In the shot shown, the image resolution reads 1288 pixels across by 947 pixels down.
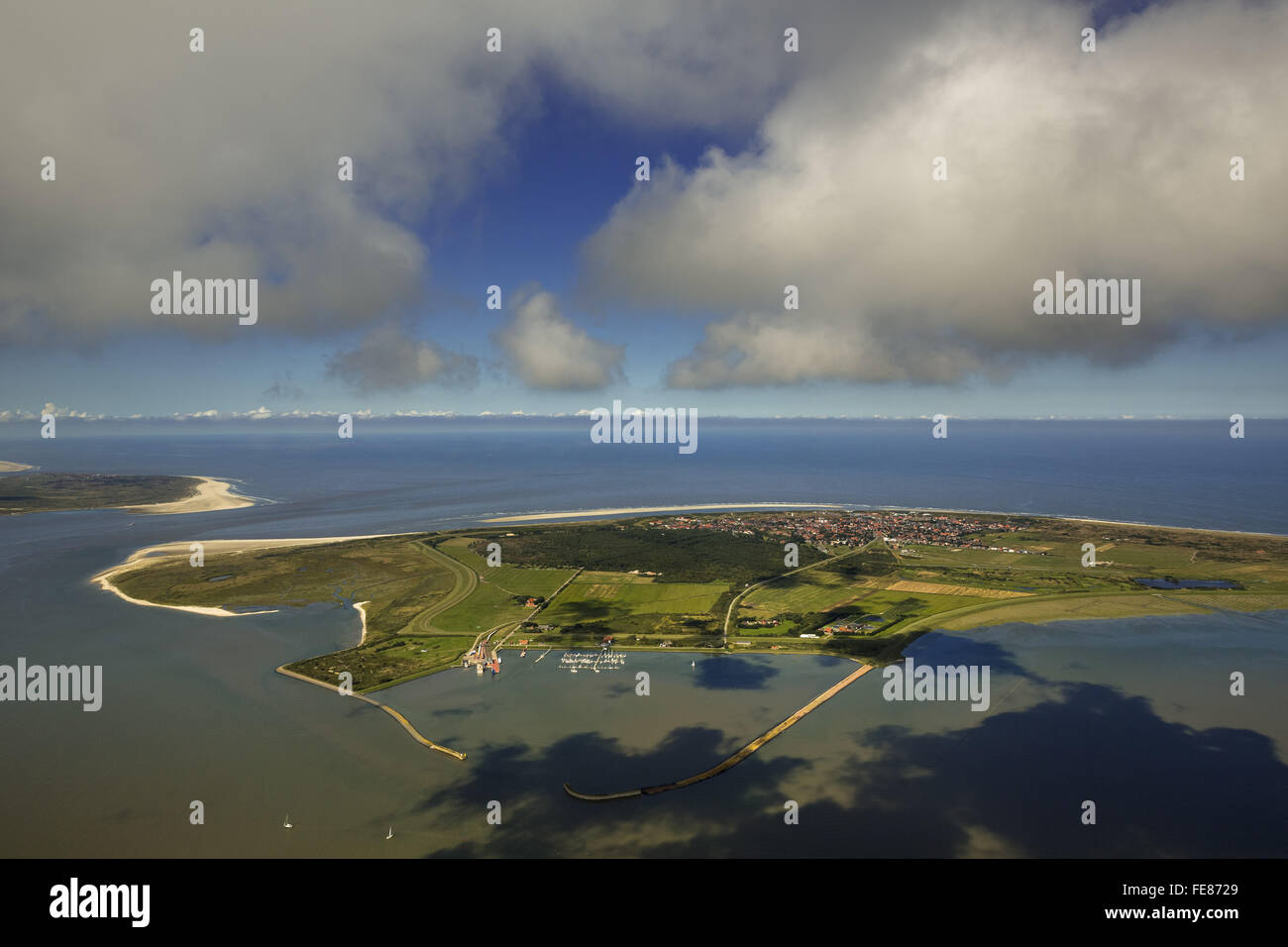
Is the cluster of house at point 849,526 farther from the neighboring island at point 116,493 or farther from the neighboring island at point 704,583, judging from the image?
the neighboring island at point 116,493

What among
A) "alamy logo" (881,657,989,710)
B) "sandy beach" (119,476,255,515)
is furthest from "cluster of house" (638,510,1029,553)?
"sandy beach" (119,476,255,515)

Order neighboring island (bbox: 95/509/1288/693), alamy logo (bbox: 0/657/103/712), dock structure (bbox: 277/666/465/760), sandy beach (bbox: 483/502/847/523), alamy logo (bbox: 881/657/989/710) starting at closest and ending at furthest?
dock structure (bbox: 277/666/465/760) < alamy logo (bbox: 881/657/989/710) < alamy logo (bbox: 0/657/103/712) < neighboring island (bbox: 95/509/1288/693) < sandy beach (bbox: 483/502/847/523)

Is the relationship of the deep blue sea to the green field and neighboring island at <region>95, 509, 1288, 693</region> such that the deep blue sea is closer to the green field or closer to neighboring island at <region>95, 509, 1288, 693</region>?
neighboring island at <region>95, 509, 1288, 693</region>

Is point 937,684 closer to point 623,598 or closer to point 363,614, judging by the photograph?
point 623,598

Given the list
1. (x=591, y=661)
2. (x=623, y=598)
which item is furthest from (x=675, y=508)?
(x=591, y=661)

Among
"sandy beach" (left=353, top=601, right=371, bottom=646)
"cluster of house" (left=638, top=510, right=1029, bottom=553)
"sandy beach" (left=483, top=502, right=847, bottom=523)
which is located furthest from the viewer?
"sandy beach" (left=483, top=502, right=847, bottom=523)
